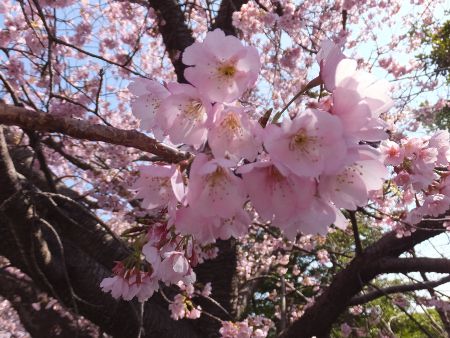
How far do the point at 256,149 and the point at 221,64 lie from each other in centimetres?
20

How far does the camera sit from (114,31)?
6457 mm

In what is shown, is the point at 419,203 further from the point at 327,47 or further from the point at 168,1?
the point at 168,1

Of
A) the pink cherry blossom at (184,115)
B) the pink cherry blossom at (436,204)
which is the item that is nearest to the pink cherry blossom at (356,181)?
the pink cherry blossom at (184,115)

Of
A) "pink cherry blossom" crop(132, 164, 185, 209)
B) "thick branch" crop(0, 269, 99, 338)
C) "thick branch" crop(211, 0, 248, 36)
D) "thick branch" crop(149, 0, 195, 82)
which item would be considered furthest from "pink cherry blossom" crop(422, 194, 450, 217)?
"thick branch" crop(211, 0, 248, 36)

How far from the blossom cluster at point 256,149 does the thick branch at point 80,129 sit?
8cm

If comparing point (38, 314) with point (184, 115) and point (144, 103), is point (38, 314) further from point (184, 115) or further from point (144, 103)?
point (184, 115)

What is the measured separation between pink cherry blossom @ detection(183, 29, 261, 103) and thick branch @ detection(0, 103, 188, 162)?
0.21 meters

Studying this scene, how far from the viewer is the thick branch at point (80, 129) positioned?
0.89 metres

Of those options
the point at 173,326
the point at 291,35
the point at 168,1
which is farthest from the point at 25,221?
the point at 291,35

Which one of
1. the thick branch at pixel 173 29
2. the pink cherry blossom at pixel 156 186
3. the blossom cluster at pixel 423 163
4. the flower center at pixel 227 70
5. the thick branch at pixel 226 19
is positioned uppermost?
the thick branch at pixel 226 19

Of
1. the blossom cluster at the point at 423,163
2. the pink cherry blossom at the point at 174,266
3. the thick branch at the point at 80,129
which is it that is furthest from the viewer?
the blossom cluster at the point at 423,163

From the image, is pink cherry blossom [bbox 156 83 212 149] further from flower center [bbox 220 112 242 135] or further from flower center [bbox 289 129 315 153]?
flower center [bbox 289 129 315 153]

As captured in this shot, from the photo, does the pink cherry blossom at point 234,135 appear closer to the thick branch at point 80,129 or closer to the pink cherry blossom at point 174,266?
the thick branch at point 80,129

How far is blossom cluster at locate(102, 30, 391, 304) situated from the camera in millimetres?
675
